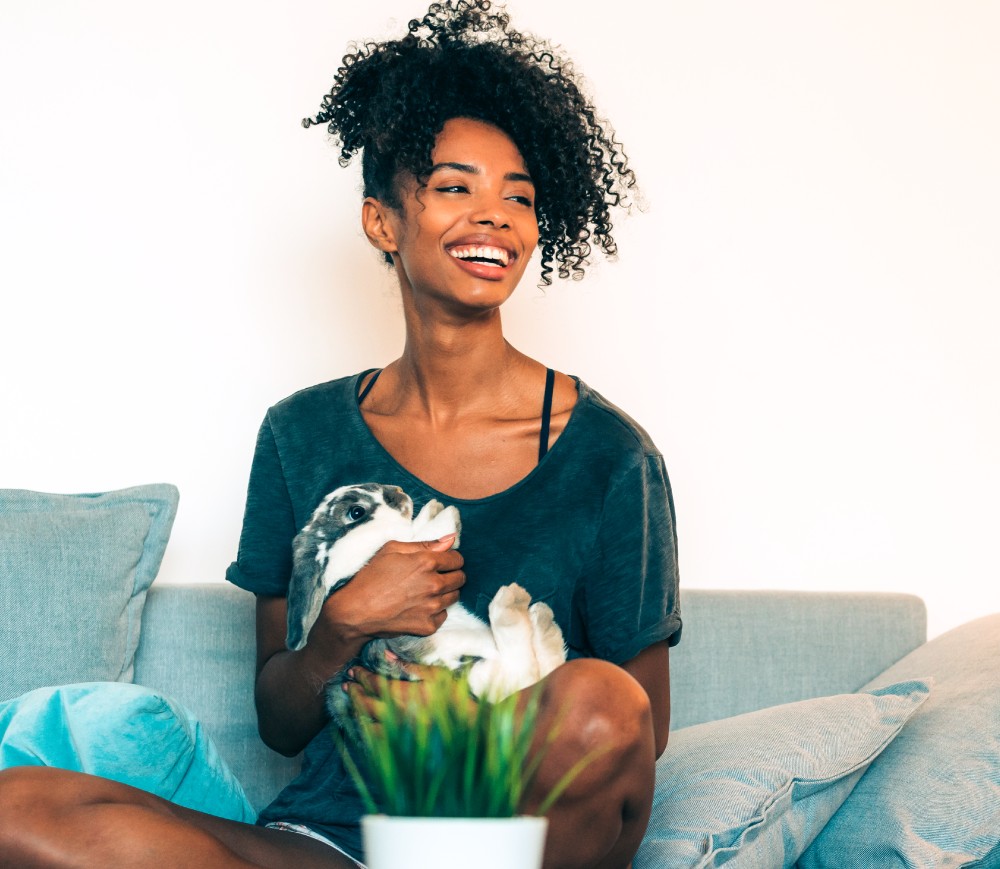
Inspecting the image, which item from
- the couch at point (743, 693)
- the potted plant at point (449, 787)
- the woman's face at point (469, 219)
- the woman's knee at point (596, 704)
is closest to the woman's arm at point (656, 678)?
the couch at point (743, 693)

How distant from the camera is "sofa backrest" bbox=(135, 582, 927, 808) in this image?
1.83 metres

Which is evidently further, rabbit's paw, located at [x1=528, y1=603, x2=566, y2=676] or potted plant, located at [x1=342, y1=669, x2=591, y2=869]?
rabbit's paw, located at [x1=528, y1=603, x2=566, y2=676]

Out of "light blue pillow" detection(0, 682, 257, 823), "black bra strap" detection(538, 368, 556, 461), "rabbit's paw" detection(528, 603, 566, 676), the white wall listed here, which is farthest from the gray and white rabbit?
the white wall

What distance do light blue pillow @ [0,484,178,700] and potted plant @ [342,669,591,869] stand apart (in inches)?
45.8

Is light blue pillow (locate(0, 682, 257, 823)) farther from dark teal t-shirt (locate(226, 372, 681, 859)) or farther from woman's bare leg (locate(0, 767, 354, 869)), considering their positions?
A: woman's bare leg (locate(0, 767, 354, 869))

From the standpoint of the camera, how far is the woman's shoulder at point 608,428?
1465 mm

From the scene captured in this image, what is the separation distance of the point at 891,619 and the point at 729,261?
2.35 ft

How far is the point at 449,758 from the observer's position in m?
0.67

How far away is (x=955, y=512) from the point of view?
2283mm

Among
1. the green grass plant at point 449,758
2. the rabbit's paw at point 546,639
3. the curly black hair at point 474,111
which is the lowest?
the rabbit's paw at point 546,639

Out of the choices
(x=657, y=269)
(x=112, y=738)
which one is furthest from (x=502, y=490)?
(x=657, y=269)

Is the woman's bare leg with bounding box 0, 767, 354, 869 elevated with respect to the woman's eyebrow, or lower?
lower

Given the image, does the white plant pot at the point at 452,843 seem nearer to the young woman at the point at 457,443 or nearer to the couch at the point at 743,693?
the young woman at the point at 457,443

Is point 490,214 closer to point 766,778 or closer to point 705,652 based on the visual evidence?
point 766,778
